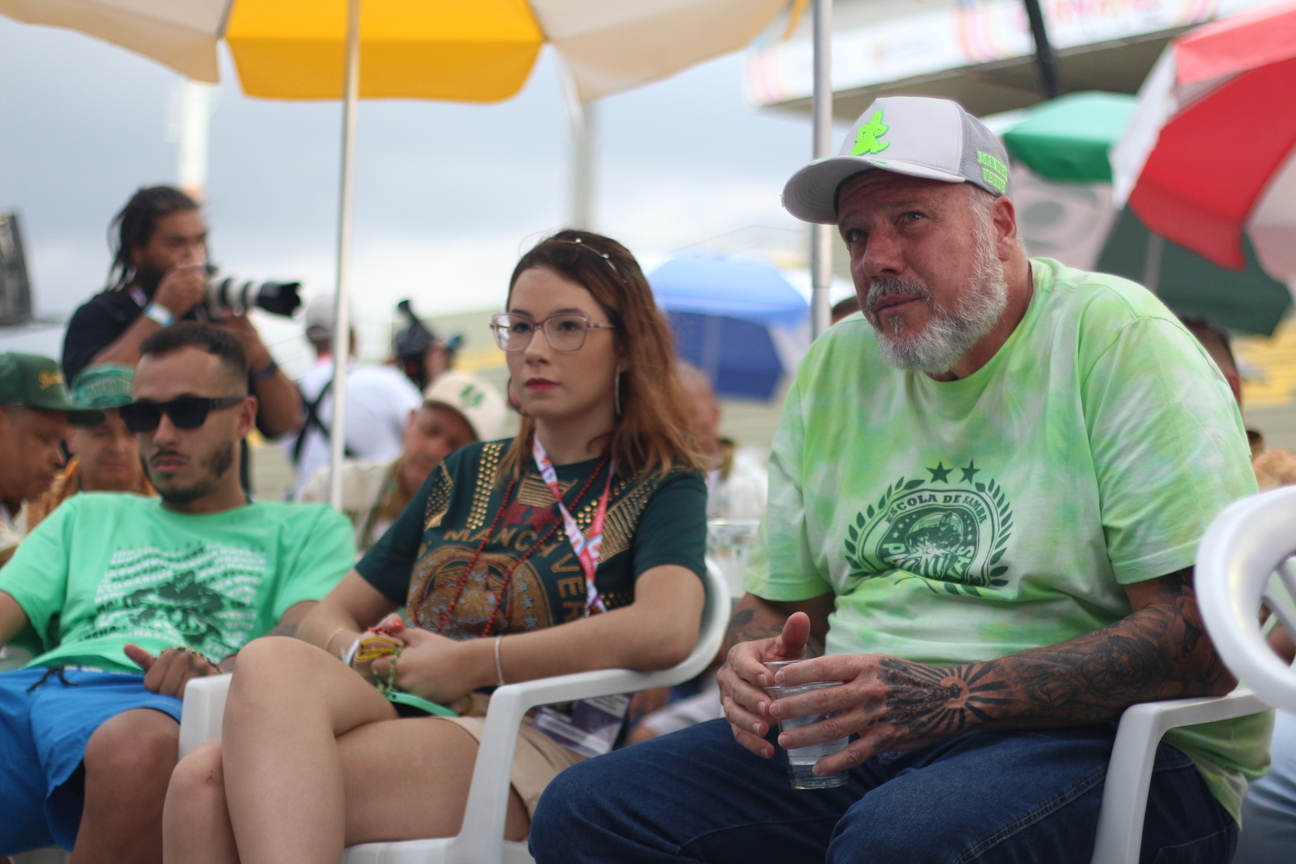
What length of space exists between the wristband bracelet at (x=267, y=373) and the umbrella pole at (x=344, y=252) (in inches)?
10.9

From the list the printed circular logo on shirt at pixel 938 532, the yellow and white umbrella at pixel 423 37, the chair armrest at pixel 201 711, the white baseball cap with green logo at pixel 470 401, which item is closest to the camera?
the printed circular logo on shirt at pixel 938 532

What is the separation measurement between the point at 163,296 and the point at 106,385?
2.24 ft

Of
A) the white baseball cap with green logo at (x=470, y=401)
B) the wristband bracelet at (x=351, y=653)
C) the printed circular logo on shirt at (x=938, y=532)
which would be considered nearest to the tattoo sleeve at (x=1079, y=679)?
the printed circular logo on shirt at (x=938, y=532)

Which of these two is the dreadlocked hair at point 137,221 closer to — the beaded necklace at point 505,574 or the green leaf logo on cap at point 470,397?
the green leaf logo on cap at point 470,397

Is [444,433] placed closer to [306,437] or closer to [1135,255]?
[306,437]

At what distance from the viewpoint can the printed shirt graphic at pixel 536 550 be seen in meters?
2.41

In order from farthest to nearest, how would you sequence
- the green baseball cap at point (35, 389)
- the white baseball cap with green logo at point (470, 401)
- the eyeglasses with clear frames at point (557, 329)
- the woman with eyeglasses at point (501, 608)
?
the white baseball cap with green logo at point (470, 401)
the green baseball cap at point (35, 389)
the eyeglasses with clear frames at point (557, 329)
the woman with eyeglasses at point (501, 608)

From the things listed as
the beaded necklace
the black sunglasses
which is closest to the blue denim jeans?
the beaded necklace

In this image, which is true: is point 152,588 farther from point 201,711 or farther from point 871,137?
point 871,137

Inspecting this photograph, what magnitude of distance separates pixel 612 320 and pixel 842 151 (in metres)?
0.74

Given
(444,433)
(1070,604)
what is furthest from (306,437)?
(1070,604)

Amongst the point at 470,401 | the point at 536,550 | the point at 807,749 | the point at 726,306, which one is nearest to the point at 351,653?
the point at 536,550

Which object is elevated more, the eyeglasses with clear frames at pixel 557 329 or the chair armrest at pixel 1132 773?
the eyeglasses with clear frames at pixel 557 329

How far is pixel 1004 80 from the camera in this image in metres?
16.4
